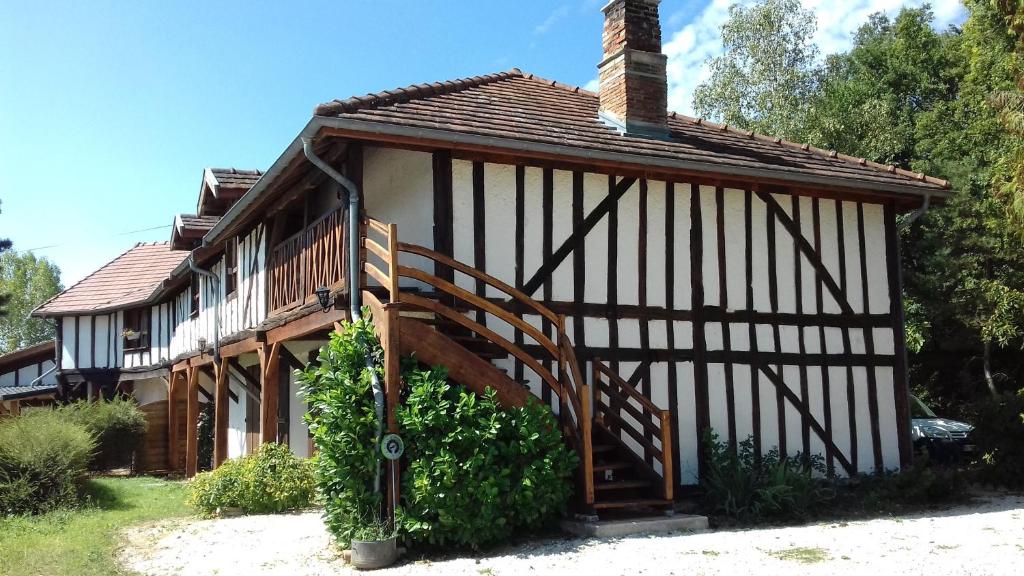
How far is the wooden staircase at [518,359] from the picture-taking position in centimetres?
783

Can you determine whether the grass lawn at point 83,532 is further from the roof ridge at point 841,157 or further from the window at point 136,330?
the window at point 136,330

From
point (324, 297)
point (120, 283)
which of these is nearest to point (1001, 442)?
point (324, 297)

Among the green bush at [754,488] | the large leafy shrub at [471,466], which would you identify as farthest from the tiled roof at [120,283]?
the large leafy shrub at [471,466]

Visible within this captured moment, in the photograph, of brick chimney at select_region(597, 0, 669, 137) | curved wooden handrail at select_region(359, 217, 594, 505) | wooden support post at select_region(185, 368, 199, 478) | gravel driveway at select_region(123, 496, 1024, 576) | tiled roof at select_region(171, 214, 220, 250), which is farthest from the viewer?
wooden support post at select_region(185, 368, 199, 478)

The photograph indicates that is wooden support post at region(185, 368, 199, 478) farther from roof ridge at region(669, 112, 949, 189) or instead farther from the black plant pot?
the black plant pot

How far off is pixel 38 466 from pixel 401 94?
6773 mm

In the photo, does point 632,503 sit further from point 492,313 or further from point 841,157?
point 841,157

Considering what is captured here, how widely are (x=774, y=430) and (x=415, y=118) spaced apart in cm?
592

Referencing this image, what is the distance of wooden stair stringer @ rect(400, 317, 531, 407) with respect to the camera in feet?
25.5

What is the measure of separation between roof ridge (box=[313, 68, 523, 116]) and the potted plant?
393 centimetres

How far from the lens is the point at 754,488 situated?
9414mm

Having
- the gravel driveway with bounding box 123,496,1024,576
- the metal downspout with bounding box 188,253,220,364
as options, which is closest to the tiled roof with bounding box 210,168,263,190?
the metal downspout with bounding box 188,253,220,364

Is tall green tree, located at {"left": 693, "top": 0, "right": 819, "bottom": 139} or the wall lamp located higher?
tall green tree, located at {"left": 693, "top": 0, "right": 819, "bottom": 139}

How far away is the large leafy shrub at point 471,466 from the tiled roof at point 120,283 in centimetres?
1744
